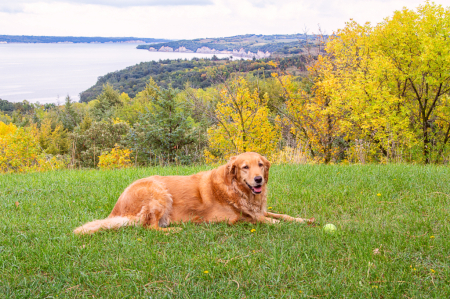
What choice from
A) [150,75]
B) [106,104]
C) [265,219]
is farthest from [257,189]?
[150,75]

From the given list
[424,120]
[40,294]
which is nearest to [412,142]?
[424,120]

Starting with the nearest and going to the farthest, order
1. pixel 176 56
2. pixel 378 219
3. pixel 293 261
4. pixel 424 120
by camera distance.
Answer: pixel 293 261 → pixel 378 219 → pixel 424 120 → pixel 176 56

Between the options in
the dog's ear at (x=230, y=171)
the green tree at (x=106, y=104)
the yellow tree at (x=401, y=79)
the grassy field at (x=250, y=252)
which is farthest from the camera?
the green tree at (x=106, y=104)

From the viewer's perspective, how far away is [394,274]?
9.37 feet

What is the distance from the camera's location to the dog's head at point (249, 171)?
4355mm

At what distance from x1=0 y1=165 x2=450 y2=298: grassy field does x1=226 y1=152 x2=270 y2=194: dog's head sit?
62 cm

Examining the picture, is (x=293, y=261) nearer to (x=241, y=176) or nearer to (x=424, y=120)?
(x=241, y=176)

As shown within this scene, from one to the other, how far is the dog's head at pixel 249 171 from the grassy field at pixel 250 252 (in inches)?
24.3

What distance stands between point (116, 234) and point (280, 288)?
2331 millimetres

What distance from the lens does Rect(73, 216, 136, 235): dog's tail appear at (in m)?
3.99

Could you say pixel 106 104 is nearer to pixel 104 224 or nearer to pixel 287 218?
pixel 104 224

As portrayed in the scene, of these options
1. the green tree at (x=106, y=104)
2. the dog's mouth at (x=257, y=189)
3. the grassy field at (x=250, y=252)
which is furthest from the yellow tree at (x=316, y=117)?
the green tree at (x=106, y=104)

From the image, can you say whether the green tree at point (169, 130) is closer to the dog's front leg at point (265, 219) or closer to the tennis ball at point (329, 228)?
the dog's front leg at point (265, 219)

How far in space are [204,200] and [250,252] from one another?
4.81 ft
